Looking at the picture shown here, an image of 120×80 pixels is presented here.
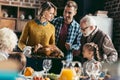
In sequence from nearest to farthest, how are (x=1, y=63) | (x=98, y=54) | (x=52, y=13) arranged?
(x=1, y=63) < (x=52, y=13) < (x=98, y=54)

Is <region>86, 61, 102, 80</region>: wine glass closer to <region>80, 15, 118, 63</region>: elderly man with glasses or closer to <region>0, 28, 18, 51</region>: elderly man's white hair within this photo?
<region>80, 15, 118, 63</region>: elderly man with glasses

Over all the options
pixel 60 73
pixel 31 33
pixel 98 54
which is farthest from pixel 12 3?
pixel 98 54

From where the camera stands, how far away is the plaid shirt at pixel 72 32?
8.63 feet

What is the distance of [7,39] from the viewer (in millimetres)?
2467

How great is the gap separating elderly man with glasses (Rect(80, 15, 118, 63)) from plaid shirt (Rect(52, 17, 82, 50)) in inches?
1.6

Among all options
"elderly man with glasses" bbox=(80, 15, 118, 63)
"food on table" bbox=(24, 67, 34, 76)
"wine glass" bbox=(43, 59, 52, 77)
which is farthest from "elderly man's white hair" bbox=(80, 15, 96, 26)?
"food on table" bbox=(24, 67, 34, 76)

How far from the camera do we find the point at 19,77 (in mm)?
2496

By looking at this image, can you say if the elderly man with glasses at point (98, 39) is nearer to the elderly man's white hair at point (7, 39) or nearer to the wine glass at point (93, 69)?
the wine glass at point (93, 69)

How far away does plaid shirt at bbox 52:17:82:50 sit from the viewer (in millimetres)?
2631

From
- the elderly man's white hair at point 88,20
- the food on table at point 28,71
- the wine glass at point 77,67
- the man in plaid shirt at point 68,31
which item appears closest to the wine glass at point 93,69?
the wine glass at point 77,67

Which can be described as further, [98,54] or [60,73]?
[98,54]

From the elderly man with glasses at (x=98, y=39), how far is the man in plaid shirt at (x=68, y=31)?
0.07 m

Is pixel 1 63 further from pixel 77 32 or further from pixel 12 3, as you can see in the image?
pixel 77 32

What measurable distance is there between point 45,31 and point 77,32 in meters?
0.29
